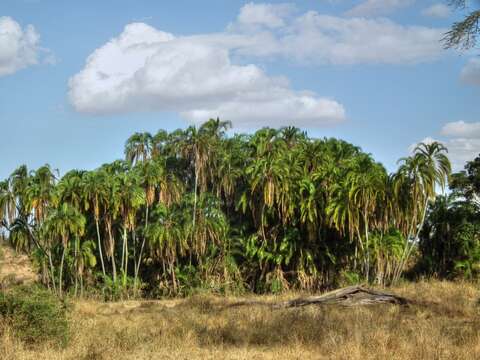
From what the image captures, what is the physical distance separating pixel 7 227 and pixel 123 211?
6899 mm

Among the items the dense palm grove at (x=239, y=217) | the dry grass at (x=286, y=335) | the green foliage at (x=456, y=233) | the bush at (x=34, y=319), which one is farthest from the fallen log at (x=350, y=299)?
the green foliage at (x=456, y=233)

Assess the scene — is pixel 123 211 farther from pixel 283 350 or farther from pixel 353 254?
pixel 283 350

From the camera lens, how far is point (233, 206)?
131ft

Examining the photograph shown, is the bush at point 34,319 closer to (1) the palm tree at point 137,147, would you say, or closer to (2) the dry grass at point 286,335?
(2) the dry grass at point 286,335

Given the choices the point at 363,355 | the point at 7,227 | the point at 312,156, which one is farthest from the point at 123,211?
the point at 363,355

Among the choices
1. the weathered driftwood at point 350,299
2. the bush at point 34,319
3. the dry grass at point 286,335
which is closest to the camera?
the dry grass at point 286,335

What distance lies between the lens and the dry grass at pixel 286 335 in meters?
12.1

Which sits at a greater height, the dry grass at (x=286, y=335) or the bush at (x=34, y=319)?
the bush at (x=34, y=319)

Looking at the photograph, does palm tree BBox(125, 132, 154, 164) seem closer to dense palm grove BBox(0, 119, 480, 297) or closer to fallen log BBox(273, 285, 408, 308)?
dense palm grove BBox(0, 119, 480, 297)

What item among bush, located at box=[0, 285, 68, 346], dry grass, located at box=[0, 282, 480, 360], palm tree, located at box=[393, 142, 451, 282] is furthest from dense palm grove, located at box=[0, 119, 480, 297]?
bush, located at box=[0, 285, 68, 346]

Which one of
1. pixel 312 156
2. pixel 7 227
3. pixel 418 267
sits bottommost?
pixel 418 267

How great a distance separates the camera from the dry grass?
476 inches

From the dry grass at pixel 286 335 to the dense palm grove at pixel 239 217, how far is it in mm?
13156

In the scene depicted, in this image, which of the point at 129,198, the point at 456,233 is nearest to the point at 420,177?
the point at 456,233
